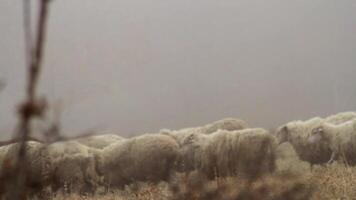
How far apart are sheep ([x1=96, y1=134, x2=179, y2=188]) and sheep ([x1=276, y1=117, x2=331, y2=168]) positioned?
2.05 metres

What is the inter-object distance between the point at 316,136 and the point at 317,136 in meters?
0.01

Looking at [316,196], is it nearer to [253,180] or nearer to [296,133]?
[253,180]

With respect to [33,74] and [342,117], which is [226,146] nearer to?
[342,117]

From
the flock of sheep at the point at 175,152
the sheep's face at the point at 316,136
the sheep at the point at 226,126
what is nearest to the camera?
A: the flock of sheep at the point at 175,152

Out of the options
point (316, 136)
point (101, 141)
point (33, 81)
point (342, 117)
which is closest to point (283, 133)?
point (316, 136)

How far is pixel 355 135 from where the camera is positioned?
7277 millimetres

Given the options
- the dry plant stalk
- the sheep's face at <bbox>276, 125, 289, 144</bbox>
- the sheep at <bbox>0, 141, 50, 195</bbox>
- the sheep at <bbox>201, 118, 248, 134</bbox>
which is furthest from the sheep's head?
the dry plant stalk

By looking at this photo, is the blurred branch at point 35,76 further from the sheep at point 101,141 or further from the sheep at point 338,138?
the sheep at point 101,141

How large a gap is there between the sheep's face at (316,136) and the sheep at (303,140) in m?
0.07

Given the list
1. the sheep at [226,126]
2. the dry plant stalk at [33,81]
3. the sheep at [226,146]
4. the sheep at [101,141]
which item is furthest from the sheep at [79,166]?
the dry plant stalk at [33,81]

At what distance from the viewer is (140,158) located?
6902 millimetres

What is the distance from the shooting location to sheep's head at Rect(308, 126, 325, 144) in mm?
8164

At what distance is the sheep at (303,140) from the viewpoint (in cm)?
788

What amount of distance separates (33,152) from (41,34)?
1.40 metres
